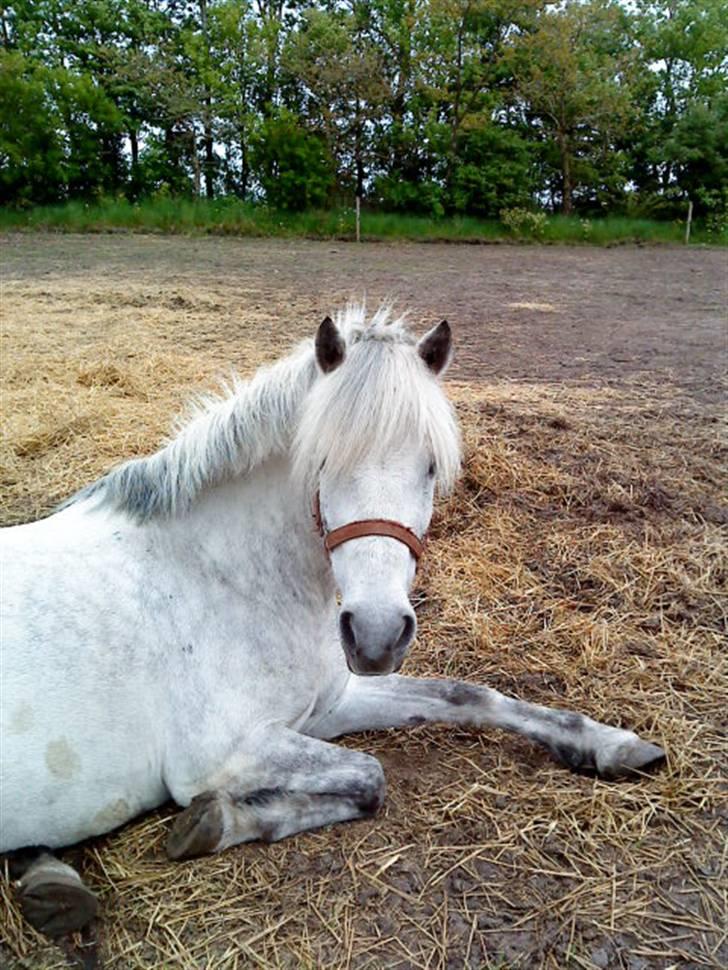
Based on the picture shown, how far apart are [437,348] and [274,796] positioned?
1.45m

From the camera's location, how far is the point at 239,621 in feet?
7.68

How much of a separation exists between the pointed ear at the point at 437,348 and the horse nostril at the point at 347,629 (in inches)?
33.1

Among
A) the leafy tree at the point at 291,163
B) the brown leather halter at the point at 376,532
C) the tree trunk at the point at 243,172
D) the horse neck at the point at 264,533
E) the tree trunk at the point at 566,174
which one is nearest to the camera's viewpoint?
the brown leather halter at the point at 376,532

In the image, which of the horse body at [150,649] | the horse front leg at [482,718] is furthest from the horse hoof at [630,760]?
the horse body at [150,649]

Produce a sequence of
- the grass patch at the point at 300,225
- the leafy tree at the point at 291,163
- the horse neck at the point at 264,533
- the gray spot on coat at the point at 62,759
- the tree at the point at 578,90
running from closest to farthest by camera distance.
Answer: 1. the gray spot on coat at the point at 62,759
2. the horse neck at the point at 264,533
3. the grass patch at the point at 300,225
4. the tree at the point at 578,90
5. the leafy tree at the point at 291,163

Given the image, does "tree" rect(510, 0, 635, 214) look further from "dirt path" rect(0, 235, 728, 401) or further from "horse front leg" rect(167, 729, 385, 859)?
"horse front leg" rect(167, 729, 385, 859)

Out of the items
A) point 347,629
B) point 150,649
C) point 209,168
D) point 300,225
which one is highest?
point 209,168

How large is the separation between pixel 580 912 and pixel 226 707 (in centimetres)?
114

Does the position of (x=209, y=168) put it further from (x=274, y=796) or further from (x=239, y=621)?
(x=274, y=796)

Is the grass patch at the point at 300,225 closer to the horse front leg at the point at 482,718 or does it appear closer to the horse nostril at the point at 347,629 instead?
the horse front leg at the point at 482,718

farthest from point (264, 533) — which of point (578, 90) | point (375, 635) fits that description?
point (578, 90)

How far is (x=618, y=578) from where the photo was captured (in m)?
3.66

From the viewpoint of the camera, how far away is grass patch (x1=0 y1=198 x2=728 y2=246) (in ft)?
72.5

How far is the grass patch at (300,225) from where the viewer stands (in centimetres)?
2211
